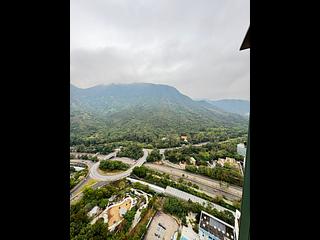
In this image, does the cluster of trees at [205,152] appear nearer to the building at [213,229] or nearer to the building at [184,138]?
the building at [184,138]

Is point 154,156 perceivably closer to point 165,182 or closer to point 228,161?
point 165,182

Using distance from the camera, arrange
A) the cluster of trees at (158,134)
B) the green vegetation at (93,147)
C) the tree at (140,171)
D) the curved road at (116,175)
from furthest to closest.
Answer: the tree at (140,171), the cluster of trees at (158,134), the curved road at (116,175), the green vegetation at (93,147)

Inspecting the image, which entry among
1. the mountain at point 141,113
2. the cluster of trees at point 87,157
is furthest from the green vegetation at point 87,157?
the mountain at point 141,113
